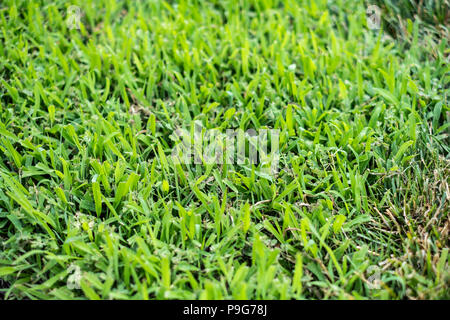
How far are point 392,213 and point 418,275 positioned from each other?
0.36 meters

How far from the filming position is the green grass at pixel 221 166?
6.30ft

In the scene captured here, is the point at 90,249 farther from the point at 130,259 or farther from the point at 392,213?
the point at 392,213

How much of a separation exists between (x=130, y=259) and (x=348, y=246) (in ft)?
2.99

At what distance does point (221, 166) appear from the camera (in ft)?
7.68

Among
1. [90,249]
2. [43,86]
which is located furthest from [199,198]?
[43,86]

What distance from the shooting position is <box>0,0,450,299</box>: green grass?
192 centimetres

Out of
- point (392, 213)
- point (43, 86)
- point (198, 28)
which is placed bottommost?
point (392, 213)

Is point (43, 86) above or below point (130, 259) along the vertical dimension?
above

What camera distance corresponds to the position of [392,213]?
2143mm

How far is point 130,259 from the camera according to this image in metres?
1.91
